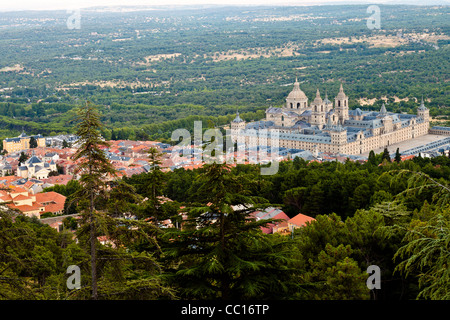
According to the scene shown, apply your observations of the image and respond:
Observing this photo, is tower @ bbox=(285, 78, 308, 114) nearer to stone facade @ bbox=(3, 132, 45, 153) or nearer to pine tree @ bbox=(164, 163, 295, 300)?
stone facade @ bbox=(3, 132, 45, 153)

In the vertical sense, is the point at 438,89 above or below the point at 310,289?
below

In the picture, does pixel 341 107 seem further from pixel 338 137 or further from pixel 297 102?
pixel 338 137

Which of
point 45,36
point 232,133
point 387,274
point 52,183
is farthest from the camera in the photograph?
point 45,36

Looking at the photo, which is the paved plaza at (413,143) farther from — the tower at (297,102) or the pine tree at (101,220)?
the pine tree at (101,220)

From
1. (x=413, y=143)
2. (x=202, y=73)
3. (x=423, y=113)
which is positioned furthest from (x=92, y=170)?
(x=202, y=73)

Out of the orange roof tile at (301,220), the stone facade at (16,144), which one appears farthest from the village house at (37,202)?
the stone facade at (16,144)
